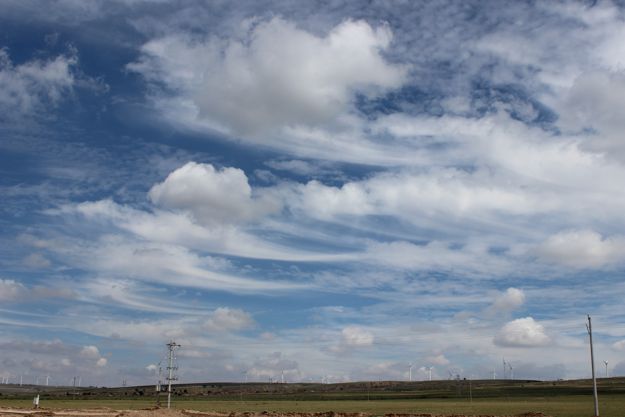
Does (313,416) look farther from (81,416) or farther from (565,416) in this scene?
(565,416)

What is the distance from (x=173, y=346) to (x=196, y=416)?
18796 mm

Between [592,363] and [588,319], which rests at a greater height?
[588,319]

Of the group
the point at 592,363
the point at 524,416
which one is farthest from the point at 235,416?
the point at 592,363

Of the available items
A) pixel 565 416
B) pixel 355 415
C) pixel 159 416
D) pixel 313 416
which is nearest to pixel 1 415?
pixel 159 416

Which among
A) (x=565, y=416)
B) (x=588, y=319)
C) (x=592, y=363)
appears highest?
(x=588, y=319)

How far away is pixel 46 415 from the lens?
7638 cm

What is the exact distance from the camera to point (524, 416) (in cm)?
8525

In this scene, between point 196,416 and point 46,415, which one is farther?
point 196,416

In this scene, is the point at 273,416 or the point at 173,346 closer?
the point at 273,416

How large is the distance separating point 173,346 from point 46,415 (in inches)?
1064

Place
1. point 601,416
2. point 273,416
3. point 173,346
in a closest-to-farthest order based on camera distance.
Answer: point 273,416
point 601,416
point 173,346

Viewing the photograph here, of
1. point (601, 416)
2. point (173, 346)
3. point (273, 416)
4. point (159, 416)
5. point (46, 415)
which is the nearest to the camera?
point (159, 416)

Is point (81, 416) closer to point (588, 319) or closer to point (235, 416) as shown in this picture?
point (235, 416)

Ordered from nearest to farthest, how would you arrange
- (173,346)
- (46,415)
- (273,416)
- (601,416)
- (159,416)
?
(159,416), (46,415), (273,416), (601,416), (173,346)
